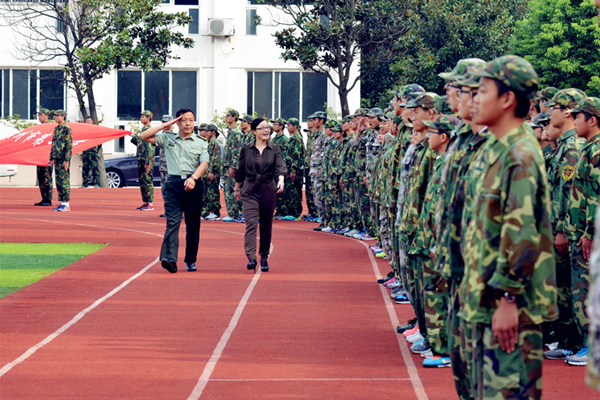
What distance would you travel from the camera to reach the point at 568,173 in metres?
7.97

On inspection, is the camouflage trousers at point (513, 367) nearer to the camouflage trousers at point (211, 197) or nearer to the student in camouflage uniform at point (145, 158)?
the camouflage trousers at point (211, 197)

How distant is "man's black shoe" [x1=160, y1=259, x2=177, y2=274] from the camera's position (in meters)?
13.2

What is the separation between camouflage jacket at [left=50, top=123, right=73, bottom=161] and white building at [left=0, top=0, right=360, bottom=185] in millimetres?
17538

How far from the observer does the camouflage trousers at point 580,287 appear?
7676mm

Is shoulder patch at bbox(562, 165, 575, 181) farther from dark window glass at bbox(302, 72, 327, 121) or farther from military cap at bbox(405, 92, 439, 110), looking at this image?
dark window glass at bbox(302, 72, 327, 121)

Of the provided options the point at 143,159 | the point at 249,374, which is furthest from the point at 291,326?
the point at 143,159

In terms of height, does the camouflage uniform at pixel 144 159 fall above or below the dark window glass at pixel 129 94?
below

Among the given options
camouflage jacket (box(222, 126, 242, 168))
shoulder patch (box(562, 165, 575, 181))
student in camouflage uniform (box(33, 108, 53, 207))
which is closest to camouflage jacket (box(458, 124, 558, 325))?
shoulder patch (box(562, 165, 575, 181))

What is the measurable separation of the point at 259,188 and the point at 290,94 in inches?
1127

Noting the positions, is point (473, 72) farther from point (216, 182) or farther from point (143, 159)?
point (143, 159)

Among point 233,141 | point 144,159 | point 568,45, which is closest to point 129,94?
point 144,159

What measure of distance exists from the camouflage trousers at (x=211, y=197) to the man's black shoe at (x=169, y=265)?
27.3 ft

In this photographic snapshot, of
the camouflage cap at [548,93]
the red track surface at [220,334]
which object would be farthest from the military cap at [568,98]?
the camouflage cap at [548,93]

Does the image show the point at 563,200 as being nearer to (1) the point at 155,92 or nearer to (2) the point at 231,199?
(2) the point at 231,199
